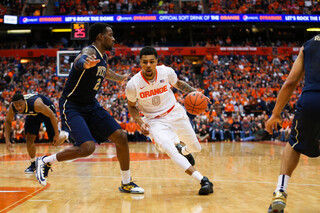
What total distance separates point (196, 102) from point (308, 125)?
2895mm

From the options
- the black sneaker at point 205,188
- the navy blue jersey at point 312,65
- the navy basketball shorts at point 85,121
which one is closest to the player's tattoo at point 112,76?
the navy basketball shorts at point 85,121

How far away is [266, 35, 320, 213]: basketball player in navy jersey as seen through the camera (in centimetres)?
350

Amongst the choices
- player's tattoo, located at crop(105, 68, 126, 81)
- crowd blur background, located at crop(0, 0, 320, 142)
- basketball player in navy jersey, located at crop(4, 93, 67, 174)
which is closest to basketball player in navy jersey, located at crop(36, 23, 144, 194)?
player's tattoo, located at crop(105, 68, 126, 81)

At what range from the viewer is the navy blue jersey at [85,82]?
5.21 metres

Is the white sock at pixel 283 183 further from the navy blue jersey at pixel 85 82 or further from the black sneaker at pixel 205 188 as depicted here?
the navy blue jersey at pixel 85 82

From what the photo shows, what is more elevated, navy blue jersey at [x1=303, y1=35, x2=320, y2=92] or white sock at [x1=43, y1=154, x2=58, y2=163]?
navy blue jersey at [x1=303, y1=35, x2=320, y2=92]

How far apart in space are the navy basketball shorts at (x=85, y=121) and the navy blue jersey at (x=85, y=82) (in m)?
0.11

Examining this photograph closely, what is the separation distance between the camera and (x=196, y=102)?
629 centimetres

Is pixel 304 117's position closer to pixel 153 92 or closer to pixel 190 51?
pixel 153 92

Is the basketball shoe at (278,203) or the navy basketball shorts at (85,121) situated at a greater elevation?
the navy basketball shorts at (85,121)

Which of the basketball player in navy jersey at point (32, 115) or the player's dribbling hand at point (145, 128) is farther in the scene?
the basketball player in navy jersey at point (32, 115)

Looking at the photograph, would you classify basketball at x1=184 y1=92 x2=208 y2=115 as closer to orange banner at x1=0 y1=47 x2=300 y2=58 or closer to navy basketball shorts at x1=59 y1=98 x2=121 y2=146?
navy basketball shorts at x1=59 y1=98 x2=121 y2=146

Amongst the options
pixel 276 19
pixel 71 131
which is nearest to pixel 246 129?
pixel 276 19

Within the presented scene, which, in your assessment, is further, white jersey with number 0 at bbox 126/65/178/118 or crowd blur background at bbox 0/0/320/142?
crowd blur background at bbox 0/0/320/142
